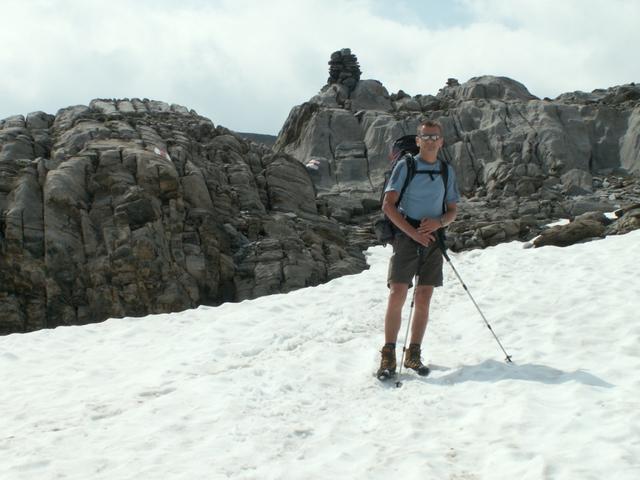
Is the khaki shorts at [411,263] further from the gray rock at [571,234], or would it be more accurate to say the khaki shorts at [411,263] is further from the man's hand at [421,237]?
the gray rock at [571,234]

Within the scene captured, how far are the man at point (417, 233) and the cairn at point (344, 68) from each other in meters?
52.8

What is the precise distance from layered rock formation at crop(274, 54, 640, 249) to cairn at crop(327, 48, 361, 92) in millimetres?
2727

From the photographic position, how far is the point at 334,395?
27.4 ft

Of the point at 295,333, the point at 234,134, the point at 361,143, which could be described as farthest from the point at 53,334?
the point at 361,143

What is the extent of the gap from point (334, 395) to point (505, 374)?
7.77 ft

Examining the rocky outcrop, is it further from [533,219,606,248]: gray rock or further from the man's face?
the man's face

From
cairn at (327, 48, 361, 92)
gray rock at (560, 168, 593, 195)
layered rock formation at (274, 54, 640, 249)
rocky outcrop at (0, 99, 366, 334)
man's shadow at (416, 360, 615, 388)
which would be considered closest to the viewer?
man's shadow at (416, 360, 615, 388)

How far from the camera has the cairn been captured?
198 ft

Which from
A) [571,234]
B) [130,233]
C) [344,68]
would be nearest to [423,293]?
[571,234]

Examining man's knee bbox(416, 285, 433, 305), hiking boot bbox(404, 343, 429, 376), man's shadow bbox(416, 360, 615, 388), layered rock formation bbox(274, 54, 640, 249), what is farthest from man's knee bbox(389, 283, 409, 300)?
layered rock formation bbox(274, 54, 640, 249)

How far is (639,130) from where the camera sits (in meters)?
47.2

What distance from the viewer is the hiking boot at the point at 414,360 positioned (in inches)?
344

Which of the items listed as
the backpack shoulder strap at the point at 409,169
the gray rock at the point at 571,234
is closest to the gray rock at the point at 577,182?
the gray rock at the point at 571,234

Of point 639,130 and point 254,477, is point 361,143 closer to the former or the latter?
point 639,130
